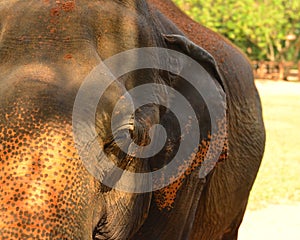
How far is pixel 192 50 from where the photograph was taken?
2717 mm

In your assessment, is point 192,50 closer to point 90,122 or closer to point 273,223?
point 90,122

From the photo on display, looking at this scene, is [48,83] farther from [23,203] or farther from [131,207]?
[131,207]

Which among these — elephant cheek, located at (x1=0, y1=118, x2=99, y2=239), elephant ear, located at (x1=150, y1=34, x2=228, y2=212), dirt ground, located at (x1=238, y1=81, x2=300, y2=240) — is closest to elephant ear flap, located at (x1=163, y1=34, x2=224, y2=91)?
elephant ear, located at (x1=150, y1=34, x2=228, y2=212)

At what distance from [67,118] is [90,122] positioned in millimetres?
107

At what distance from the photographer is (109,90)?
6.64 ft

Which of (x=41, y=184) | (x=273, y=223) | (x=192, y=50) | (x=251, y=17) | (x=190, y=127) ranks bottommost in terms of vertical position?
(x=251, y=17)

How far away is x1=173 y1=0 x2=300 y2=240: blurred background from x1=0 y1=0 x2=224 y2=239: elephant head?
4779 millimetres

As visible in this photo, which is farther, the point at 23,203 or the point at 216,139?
the point at 216,139

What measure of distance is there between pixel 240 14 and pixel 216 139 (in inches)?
1011

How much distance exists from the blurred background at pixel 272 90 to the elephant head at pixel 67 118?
188 inches

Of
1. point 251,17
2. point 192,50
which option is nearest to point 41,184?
point 192,50

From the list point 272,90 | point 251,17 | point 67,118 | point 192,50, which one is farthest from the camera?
point 251,17

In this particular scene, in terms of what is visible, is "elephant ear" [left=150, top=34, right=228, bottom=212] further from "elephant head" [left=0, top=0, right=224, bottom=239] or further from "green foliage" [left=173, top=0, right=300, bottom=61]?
"green foliage" [left=173, top=0, right=300, bottom=61]

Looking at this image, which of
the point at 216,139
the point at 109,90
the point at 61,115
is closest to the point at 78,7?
the point at 109,90
